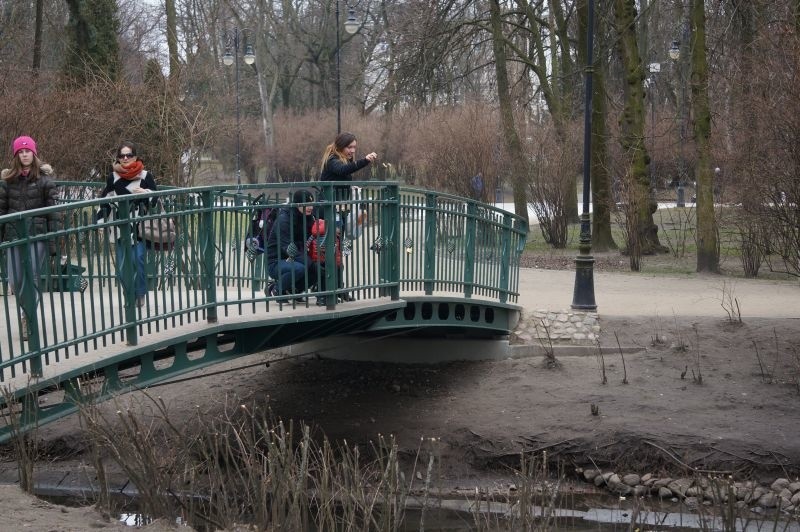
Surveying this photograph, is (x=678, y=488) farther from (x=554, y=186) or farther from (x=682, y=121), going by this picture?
(x=682, y=121)

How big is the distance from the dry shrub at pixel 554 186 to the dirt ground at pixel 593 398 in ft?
25.7

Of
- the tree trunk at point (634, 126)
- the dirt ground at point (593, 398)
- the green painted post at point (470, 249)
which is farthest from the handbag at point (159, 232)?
the tree trunk at point (634, 126)

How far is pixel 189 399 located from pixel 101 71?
1147 centimetres

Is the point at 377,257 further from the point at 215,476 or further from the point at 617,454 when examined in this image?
the point at 215,476

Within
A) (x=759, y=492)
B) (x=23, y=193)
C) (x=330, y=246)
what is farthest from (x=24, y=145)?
(x=759, y=492)

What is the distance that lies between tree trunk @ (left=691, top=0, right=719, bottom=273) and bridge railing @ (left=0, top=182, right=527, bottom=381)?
5180mm

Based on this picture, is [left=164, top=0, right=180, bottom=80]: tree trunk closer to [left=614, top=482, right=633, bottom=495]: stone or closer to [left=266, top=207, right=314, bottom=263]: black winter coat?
[left=266, top=207, right=314, bottom=263]: black winter coat

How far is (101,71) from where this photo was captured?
22.8 metres

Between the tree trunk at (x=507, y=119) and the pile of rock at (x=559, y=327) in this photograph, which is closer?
the pile of rock at (x=559, y=327)

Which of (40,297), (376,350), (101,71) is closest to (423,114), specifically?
(101,71)

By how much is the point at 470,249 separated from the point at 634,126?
29.2 feet

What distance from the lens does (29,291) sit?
24.8 ft

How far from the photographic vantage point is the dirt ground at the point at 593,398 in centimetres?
1156

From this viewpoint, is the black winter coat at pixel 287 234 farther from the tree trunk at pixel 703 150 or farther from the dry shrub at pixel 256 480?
the tree trunk at pixel 703 150
